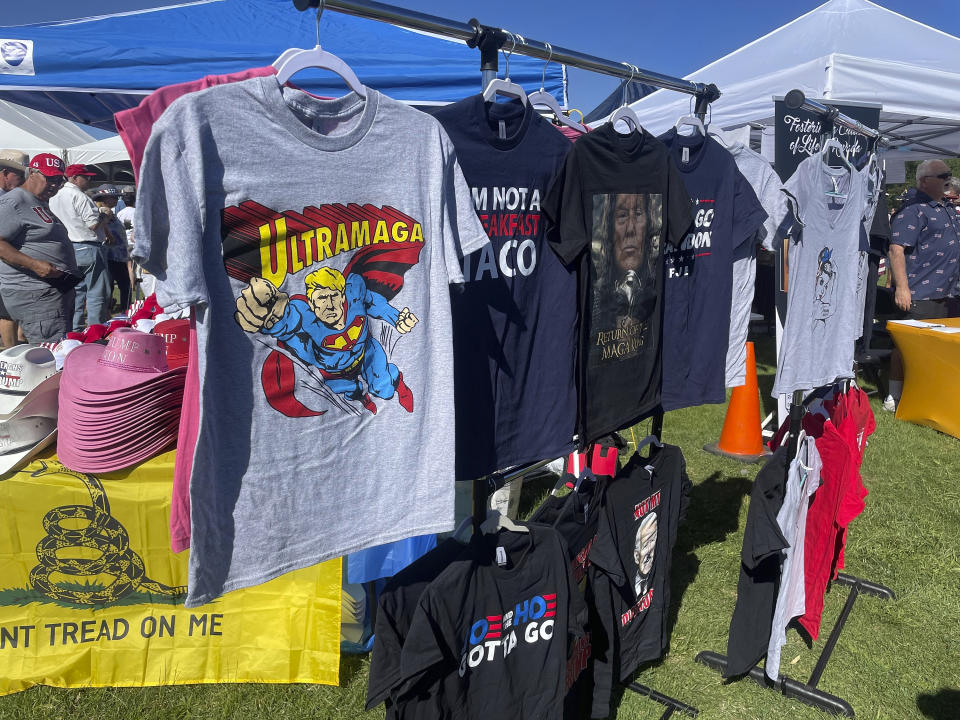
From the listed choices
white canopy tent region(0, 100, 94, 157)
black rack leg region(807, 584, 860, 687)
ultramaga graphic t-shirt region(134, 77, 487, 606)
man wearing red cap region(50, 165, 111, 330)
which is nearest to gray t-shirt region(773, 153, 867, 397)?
black rack leg region(807, 584, 860, 687)

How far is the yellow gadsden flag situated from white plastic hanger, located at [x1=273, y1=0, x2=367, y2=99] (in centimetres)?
195

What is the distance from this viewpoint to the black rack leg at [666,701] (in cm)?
298

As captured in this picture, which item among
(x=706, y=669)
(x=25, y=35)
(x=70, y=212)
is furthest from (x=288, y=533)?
(x=70, y=212)

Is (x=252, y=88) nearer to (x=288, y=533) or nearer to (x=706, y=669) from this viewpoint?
(x=288, y=533)

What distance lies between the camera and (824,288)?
3.00m

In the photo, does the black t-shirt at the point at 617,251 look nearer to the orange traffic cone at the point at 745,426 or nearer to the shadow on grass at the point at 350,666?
the shadow on grass at the point at 350,666

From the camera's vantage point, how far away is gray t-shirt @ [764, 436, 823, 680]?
2752 mm

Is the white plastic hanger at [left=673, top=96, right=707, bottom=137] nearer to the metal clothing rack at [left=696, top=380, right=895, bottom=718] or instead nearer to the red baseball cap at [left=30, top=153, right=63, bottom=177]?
the metal clothing rack at [left=696, top=380, right=895, bottom=718]

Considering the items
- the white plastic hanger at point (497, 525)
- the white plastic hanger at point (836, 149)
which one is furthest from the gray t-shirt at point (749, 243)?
the white plastic hanger at point (497, 525)

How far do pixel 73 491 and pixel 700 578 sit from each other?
11.2 ft

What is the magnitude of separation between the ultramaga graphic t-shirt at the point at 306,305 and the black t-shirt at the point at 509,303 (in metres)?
0.14

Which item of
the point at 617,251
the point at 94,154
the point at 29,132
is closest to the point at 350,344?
the point at 617,251

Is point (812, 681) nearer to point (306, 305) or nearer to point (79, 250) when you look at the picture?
point (306, 305)

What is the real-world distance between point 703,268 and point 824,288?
0.81 meters
